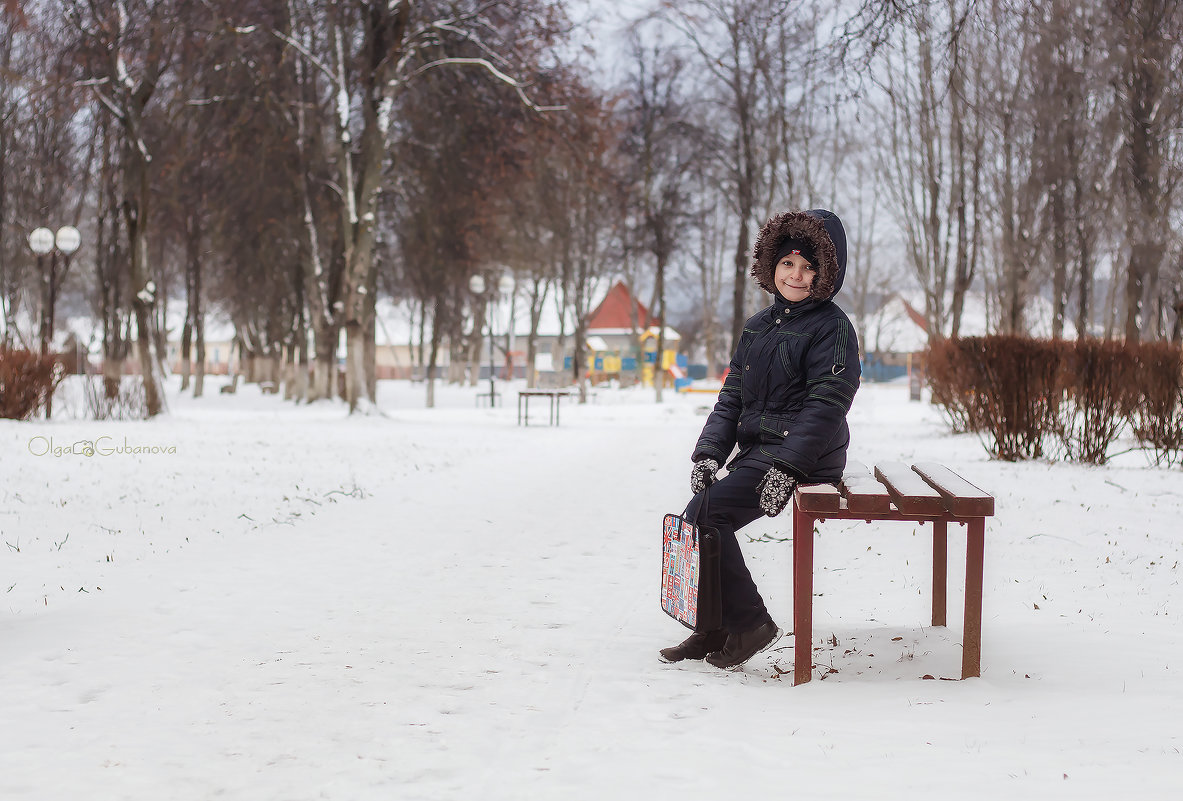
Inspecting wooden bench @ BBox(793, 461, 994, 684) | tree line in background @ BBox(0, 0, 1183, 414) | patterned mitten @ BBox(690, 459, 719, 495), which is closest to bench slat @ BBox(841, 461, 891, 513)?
wooden bench @ BBox(793, 461, 994, 684)

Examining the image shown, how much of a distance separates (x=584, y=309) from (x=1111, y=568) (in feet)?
124

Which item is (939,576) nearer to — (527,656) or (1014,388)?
(527,656)

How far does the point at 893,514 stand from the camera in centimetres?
399

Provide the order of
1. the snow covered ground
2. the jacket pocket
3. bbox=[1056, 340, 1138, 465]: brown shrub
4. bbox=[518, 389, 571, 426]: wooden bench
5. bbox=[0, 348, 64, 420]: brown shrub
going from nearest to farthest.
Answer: the snow covered ground < the jacket pocket < bbox=[1056, 340, 1138, 465]: brown shrub < bbox=[0, 348, 64, 420]: brown shrub < bbox=[518, 389, 571, 426]: wooden bench

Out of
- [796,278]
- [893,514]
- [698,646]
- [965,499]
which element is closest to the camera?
[965,499]

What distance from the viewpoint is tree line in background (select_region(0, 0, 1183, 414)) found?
17.3 metres

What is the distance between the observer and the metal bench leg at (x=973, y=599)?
3.93 metres

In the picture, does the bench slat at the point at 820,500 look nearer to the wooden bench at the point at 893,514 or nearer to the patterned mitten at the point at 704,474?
the wooden bench at the point at 893,514

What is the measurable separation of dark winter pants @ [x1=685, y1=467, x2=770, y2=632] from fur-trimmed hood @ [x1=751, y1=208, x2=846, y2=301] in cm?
79

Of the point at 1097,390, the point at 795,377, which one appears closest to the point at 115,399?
the point at 1097,390

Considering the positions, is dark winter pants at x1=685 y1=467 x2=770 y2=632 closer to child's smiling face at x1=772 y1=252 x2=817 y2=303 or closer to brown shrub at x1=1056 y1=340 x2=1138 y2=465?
child's smiling face at x1=772 y1=252 x2=817 y2=303

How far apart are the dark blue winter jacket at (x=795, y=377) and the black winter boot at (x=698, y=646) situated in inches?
29.2

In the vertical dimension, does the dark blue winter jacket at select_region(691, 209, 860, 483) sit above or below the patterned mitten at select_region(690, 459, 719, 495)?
above

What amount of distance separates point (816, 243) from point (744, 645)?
5.45 feet
